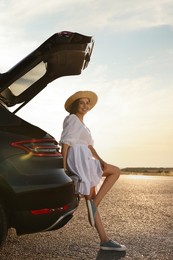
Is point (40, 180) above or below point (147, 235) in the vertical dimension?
Result: above

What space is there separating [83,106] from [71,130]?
1.57 feet

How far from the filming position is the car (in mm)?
5164

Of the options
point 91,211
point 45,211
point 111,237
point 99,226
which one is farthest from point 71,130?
point 111,237

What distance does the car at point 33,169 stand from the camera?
516 centimetres

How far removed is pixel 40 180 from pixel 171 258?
163 centimetres

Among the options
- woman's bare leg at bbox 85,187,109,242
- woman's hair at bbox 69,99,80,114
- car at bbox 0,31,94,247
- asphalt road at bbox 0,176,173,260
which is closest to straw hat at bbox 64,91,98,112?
woman's hair at bbox 69,99,80,114

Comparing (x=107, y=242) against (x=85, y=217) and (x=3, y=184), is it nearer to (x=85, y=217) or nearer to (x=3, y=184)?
(x=3, y=184)

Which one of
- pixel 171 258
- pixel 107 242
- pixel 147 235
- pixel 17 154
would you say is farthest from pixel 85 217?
pixel 17 154

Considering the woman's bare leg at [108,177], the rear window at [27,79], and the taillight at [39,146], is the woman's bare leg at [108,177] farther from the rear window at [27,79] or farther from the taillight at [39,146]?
the rear window at [27,79]

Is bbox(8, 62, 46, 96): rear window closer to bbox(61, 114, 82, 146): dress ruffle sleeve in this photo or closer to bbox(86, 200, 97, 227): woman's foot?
bbox(61, 114, 82, 146): dress ruffle sleeve

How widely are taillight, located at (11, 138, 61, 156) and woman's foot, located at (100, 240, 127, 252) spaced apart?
1.31 meters

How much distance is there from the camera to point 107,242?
6219mm

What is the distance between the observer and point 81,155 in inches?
247

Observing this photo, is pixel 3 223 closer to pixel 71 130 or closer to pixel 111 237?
pixel 71 130
